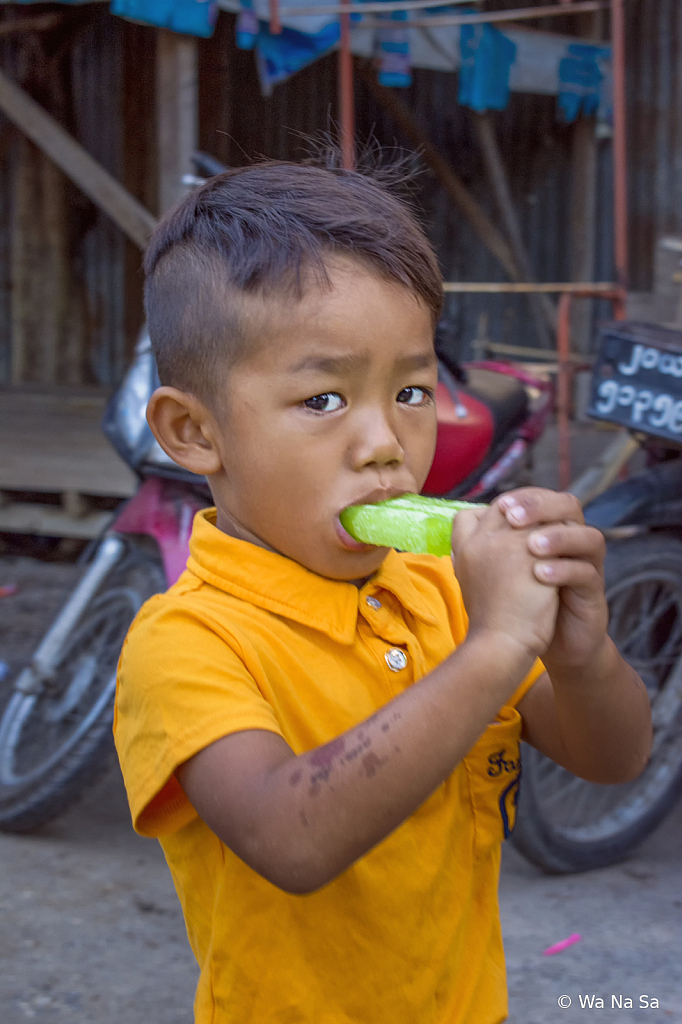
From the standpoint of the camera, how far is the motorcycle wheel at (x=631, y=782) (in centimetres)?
259

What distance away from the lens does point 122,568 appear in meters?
2.79

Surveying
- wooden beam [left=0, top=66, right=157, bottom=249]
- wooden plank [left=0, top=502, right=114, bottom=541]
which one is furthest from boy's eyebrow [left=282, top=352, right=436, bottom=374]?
wooden plank [left=0, top=502, right=114, bottom=541]

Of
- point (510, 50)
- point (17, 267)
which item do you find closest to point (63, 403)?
point (17, 267)

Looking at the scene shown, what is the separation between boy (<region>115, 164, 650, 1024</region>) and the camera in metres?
0.94

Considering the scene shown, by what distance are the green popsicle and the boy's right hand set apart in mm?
70

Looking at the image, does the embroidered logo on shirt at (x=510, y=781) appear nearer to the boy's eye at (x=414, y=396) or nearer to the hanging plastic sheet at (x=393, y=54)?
the boy's eye at (x=414, y=396)

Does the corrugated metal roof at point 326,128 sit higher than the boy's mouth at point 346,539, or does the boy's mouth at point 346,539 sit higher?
the corrugated metal roof at point 326,128

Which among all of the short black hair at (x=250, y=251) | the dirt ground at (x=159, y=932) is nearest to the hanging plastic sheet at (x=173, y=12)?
the dirt ground at (x=159, y=932)

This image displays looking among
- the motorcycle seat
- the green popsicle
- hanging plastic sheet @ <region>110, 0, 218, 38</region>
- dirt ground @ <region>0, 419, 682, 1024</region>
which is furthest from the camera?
hanging plastic sheet @ <region>110, 0, 218, 38</region>

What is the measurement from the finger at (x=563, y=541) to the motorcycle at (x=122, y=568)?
5.26 feet

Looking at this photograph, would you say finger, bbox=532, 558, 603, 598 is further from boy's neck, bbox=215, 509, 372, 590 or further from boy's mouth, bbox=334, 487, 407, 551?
boy's neck, bbox=215, 509, 372, 590

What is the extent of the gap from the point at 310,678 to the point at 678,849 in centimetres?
216

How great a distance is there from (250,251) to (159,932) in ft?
6.24

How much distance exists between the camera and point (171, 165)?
497 centimetres
